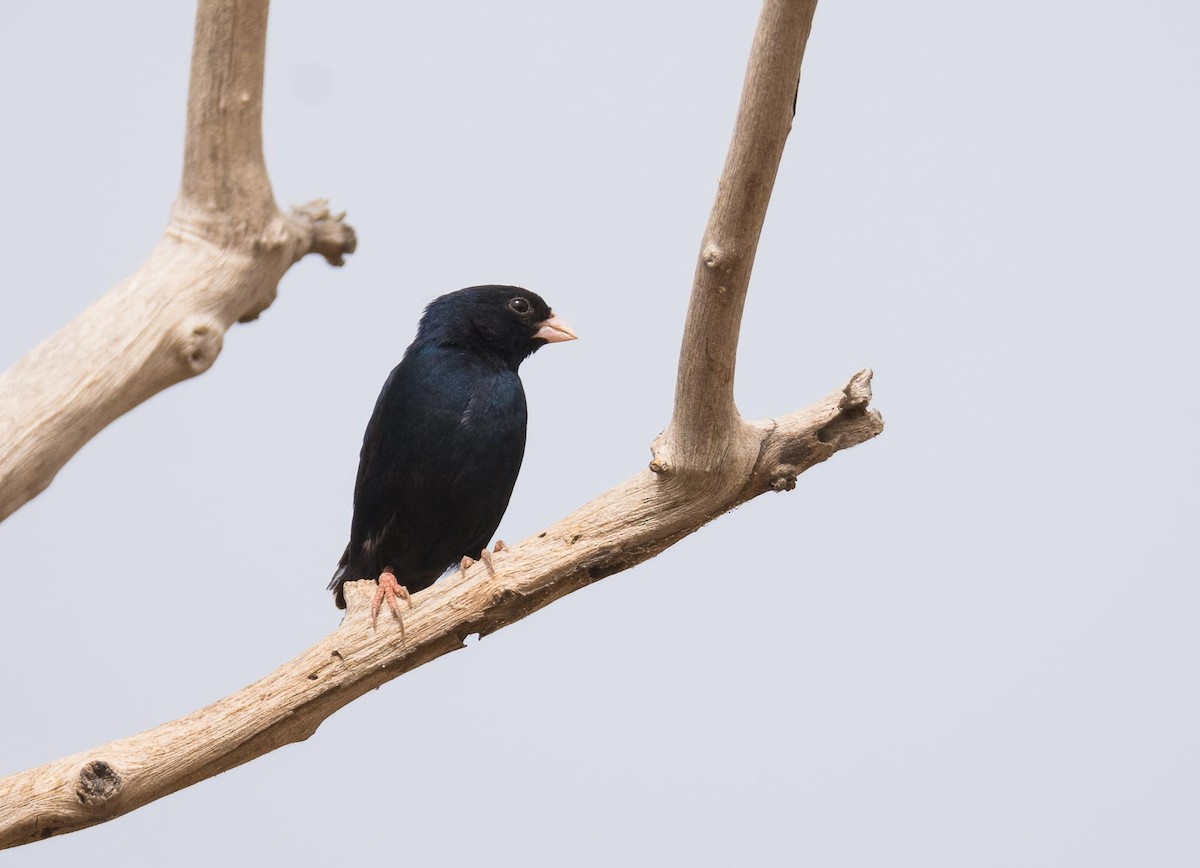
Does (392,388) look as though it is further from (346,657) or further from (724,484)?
(724,484)

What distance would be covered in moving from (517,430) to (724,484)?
5.17ft

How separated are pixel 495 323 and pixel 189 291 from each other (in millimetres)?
1673

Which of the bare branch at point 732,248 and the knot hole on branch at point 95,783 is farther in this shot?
the knot hole on branch at point 95,783

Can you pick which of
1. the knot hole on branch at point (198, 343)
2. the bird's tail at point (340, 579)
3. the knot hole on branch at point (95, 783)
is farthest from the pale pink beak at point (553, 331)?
the knot hole on branch at point (95, 783)

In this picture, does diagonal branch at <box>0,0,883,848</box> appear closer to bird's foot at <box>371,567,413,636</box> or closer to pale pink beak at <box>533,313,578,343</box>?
bird's foot at <box>371,567,413,636</box>

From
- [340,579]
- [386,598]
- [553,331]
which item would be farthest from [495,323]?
[386,598]

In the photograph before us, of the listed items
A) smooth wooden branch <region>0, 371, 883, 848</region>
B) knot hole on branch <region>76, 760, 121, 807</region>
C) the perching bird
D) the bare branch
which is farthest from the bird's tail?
the bare branch

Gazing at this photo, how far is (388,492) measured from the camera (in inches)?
215

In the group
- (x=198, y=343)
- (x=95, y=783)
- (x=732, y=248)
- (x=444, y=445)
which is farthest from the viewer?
(x=444, y=445)

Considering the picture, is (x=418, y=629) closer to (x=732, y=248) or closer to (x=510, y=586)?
(x=510, y=586)

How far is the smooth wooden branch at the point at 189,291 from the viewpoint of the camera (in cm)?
405

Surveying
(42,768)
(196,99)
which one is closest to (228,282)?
(196,99)

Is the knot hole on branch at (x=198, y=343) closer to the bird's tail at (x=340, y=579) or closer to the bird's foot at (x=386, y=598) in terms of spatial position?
the bird's foot at (x=386, y=598)

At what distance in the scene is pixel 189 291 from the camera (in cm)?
435
